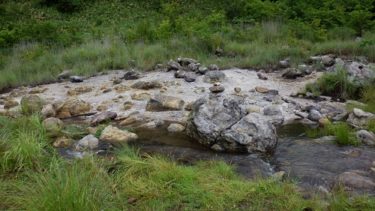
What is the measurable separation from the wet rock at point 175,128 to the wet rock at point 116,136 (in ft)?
1.80

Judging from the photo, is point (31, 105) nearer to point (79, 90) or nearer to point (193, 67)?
point (79, 90)

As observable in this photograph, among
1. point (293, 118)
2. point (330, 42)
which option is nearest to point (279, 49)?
point (330, 42)

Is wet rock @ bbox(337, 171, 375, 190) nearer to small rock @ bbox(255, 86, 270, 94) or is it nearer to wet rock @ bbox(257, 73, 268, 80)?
small rock @ bbox(255, 86, 270, 94)

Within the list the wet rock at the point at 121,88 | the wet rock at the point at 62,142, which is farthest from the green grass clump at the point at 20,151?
the wet rock at the point at 121,88

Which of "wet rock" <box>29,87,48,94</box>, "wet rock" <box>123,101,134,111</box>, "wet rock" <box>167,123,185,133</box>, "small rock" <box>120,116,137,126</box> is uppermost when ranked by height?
"wet rock" <box>167,123,185,133</box>

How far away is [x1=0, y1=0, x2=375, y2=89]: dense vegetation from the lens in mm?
10289

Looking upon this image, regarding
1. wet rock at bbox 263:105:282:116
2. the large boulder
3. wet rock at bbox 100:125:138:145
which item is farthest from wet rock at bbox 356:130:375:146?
wet rock at bbox 100:125:138:145

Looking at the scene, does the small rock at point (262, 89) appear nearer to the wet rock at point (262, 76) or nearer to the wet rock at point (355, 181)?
the wet rock at point (262, 76)

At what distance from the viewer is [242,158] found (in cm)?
569

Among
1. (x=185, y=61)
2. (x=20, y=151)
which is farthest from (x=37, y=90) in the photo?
(x=20, y=151)

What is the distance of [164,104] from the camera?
25.6 ft

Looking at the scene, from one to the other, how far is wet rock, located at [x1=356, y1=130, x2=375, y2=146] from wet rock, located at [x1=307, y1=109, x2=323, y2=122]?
0.92 m

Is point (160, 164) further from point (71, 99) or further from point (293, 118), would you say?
point (71, 99)

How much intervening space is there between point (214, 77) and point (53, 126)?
3.52 meters
